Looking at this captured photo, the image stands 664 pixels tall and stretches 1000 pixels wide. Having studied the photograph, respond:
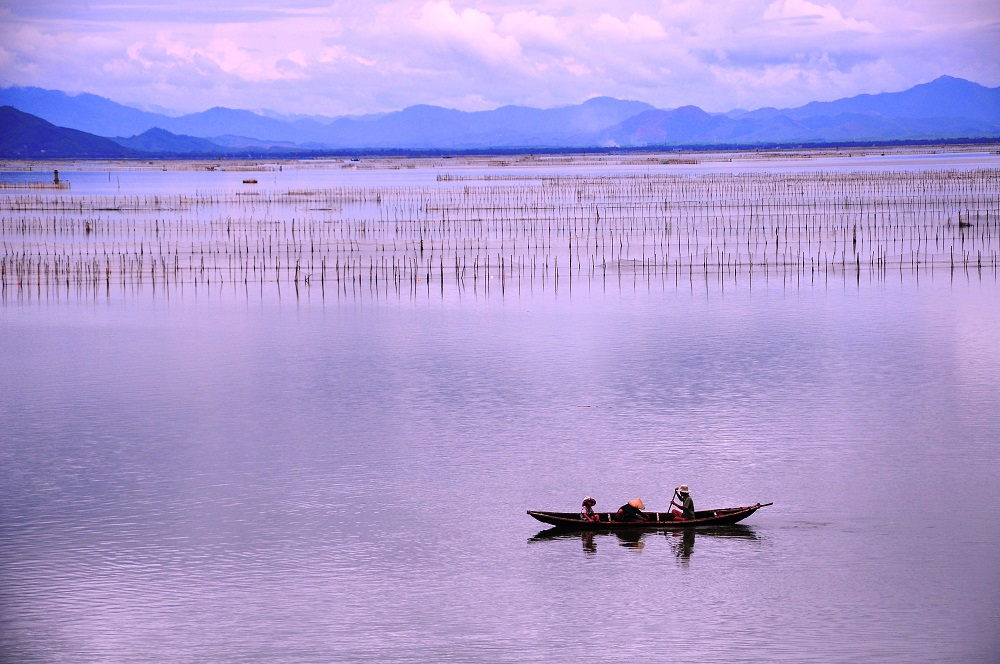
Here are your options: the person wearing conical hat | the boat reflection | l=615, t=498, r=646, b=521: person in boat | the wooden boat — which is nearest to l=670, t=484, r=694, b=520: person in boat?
the wooden boat

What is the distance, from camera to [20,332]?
4469 cm

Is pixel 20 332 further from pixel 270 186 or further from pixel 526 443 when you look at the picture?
pixel 270 186

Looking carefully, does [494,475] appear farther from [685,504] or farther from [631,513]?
[685,504]

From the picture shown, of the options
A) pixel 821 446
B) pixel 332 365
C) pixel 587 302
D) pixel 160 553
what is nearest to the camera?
pixel 160 553

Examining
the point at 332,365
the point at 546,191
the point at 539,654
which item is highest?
the point at 546,191

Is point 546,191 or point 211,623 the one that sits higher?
point 546,191

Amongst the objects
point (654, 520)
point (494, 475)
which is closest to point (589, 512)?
point (654, 520)

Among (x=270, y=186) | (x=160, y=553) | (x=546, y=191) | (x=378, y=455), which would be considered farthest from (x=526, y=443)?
(x=270, y=186)

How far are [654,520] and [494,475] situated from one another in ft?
16.7

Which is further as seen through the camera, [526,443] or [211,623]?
[526,443]

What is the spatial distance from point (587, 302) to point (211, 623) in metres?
32.4

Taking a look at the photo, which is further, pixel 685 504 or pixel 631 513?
pixel 631 513

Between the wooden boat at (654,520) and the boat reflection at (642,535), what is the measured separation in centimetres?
12

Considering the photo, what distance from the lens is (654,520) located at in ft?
73.2
